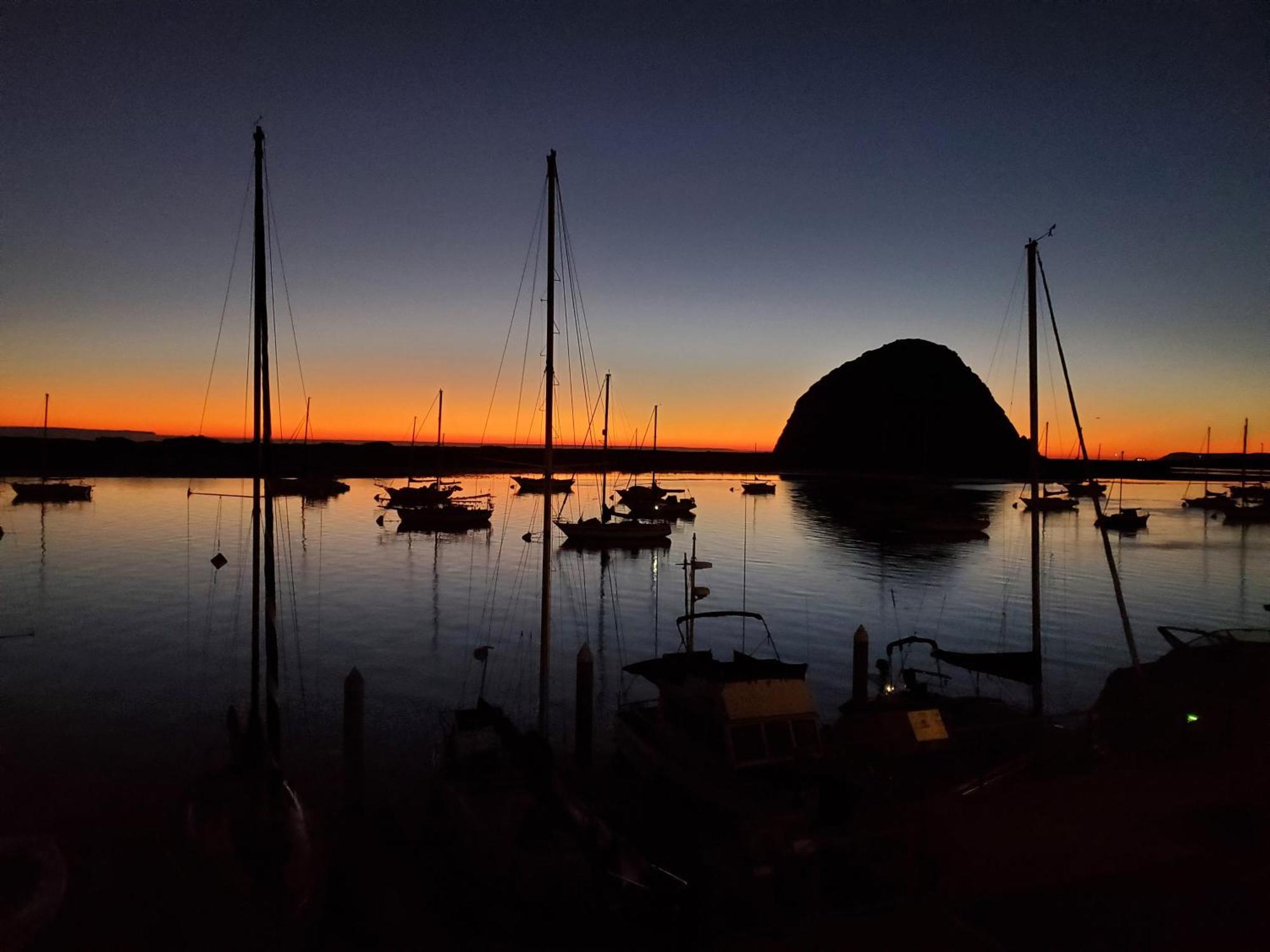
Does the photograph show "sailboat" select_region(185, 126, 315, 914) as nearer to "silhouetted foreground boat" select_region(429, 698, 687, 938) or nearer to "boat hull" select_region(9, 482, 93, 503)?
"silhouetted foreground boat" select_region(429, 698, 687, 938)

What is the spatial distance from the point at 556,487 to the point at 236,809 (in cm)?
10152

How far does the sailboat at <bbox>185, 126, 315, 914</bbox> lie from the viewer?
528 inches

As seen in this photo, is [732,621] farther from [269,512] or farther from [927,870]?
[927,870]

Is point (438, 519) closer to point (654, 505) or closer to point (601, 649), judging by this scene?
point (654, 505)

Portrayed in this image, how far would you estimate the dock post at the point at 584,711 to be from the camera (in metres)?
19.5

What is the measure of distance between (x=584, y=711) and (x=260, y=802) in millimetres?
7548

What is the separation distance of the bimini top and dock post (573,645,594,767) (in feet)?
4.94

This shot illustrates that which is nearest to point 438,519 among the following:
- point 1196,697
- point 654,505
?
point 654,505

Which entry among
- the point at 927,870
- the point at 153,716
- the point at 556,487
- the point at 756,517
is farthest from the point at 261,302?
the point at 556,487

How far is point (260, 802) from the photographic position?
1474 cm

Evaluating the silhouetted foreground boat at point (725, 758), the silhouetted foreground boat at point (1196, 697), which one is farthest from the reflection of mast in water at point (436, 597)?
the silhouetted foreground boat at point (1196, 697)

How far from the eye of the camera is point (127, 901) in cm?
1391

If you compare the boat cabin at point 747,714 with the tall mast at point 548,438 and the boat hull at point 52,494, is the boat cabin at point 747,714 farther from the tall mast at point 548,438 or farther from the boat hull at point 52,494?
the boat hull at point 52,494

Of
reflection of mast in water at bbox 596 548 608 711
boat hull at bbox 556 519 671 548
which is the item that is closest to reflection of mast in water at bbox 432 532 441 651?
reflection of mast in water at bbox 596 548 608 711
